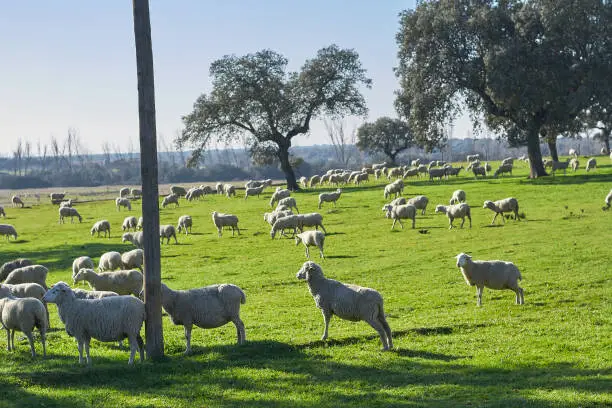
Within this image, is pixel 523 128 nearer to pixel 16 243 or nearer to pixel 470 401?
pixel 16 243

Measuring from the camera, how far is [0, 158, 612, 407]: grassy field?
11.2m

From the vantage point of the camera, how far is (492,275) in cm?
1816

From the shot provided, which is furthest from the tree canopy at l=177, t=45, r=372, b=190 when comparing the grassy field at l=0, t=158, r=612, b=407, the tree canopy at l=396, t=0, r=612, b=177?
the grassy field at l=0, t=158, r=612, b=407

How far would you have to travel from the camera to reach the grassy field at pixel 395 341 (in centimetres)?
1123

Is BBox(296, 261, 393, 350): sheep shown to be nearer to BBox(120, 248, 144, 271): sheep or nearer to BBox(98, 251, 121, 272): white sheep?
BBox(120, 248, 144, 271): sheep

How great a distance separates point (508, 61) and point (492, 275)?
32.2 metres

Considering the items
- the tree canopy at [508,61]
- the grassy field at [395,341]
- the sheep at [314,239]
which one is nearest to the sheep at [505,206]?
the grassy field at [395,341]

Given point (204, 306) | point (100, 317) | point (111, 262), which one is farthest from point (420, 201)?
point (100, 317)

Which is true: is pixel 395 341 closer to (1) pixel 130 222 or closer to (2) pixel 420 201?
(2) pixel 420 201

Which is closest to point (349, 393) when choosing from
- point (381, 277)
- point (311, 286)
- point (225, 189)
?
point (311, 286)

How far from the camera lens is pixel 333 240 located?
3234 cm

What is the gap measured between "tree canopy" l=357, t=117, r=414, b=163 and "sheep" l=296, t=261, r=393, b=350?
81188mm

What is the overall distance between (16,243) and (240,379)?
32.2 meters

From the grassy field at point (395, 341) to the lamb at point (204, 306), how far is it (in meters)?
0.54
